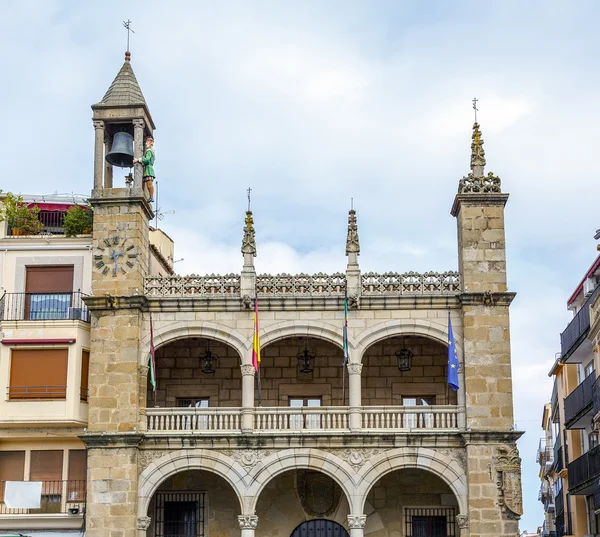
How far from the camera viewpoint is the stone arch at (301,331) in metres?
30.7

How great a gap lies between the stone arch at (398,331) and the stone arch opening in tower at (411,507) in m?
4.02

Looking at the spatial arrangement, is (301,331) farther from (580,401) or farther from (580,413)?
(580,401)

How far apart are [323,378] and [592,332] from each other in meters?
9.10

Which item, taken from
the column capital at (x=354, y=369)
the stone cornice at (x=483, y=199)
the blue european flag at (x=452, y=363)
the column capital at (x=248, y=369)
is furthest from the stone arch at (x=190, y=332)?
the stone cornice at (x=483, y=199)

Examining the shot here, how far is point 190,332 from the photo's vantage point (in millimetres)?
31000

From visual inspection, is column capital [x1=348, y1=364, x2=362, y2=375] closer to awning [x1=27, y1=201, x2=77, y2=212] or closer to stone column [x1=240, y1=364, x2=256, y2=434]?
stone column [x1=240, y1=364, x2=256, y2=434]

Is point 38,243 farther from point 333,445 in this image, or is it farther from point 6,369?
point 333,445

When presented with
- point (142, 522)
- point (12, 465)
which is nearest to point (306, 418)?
point (142, 522)

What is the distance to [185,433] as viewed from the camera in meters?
30.1

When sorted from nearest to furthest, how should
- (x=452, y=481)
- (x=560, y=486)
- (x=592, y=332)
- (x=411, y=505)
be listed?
(x=452, y=481) → (x=411, y=505) → (x=592, y=332) → (x=560, y=486)

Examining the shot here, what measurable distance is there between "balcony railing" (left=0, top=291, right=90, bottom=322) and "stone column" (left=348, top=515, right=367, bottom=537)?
978cm

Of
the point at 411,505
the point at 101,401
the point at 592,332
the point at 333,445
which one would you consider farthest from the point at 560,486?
the point at 101,401

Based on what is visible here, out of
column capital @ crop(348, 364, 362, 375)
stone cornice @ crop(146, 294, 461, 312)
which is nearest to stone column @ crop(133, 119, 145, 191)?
stone cornice @ crop(146, 294, 461, 312)

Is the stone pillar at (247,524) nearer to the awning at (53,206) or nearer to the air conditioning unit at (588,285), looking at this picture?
the awning at (53,206)
